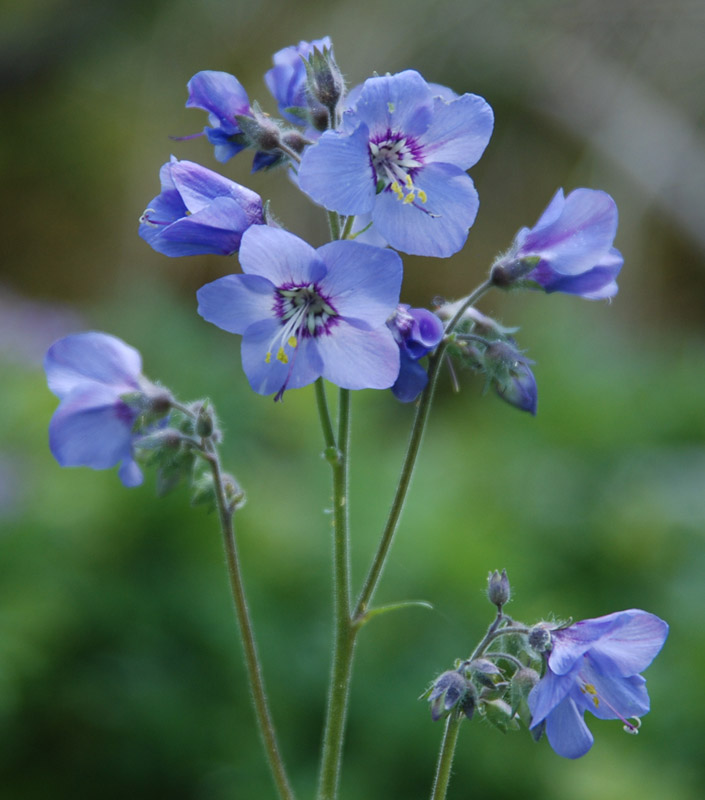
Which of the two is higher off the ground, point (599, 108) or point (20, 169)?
point (599, 108)

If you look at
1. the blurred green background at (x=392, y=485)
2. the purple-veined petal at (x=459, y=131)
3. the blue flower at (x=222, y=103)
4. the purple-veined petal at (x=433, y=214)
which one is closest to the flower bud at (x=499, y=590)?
the purple-veined petal at (x=433, y=214)

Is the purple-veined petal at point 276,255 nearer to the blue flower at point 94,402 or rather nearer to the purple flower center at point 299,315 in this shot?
the purple flower center at point 299,315

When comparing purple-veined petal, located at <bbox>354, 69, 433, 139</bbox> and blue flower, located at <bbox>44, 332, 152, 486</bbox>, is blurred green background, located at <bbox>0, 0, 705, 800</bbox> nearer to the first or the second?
blue flower, located at <bbox>44, 332, 152, 486</bbox>

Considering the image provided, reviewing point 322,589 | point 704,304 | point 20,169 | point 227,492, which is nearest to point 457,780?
→ point 322,589

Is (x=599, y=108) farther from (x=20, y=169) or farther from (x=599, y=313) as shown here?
(x=20, y=169)

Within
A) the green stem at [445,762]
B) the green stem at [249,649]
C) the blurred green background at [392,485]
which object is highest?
the green stem at [445,762]

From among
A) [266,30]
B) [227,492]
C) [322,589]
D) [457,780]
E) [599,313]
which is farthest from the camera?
[266,30]
